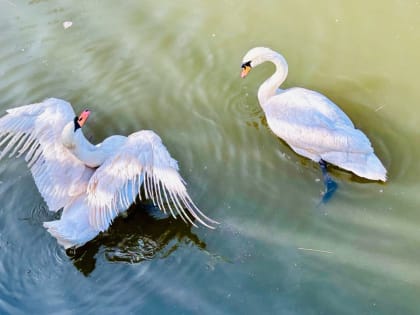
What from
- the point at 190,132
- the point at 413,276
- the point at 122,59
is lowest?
the point at 413,276

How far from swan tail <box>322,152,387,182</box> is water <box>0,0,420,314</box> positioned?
0.12m

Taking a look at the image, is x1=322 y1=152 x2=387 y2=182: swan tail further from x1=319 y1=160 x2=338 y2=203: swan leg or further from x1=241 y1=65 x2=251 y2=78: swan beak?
x1=241 y1=65 x2=251 y2=78: swan beak

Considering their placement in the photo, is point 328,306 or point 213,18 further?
point 213,18

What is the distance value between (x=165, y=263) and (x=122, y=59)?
2995mm

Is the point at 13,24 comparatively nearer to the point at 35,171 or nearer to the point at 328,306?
the point at 35,171

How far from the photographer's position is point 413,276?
4.48 metres

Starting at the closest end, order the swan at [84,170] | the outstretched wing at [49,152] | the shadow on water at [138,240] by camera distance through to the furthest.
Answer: the swan at [84,170] → the shadow on water at [138,240] → the outstretched wing at [49,152]

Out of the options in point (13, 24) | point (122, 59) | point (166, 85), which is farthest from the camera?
point (13, 24)

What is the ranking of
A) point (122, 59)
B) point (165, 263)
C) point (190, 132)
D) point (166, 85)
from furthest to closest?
point (122, 59), point (166, 85), point (190, 132), point (165, 263)

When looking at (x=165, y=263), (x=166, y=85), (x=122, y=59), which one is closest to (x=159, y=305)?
(x=165, y=263)

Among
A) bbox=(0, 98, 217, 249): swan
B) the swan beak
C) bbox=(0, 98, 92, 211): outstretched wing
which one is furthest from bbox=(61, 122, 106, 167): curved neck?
the swan beak

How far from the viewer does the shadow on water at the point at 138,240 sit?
4.83 meters

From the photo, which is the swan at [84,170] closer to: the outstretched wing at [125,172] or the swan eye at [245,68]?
the outstretched wing at [125,172]

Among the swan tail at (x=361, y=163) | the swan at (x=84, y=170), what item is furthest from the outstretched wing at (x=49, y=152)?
the swan tail at (x=361, y=163)
